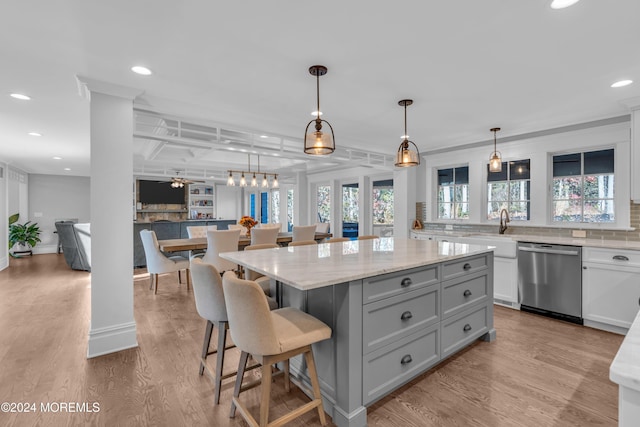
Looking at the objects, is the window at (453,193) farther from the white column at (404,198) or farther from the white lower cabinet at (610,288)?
the white lower cabinet at (610,288)

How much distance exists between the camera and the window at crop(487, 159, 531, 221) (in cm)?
457

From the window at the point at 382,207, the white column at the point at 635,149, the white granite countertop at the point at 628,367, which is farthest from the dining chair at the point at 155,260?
the white column at the point at 635,149

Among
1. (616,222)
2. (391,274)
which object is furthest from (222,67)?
(616,222)

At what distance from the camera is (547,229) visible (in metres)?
4.31

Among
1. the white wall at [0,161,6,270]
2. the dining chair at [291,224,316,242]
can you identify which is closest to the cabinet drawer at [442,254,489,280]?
the dining chair at [291,224,316,242]

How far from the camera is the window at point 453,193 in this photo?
5.30m

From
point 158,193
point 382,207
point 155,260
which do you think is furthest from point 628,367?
point 158,193

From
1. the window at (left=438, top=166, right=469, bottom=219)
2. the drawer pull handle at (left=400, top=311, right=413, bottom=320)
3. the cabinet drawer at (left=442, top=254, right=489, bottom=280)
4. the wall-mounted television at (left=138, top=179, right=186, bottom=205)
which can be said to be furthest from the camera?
the wall-mounted television at (left=138, top=179, right=186, bottom=205)

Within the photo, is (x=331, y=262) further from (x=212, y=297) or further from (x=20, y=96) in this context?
(x=20, y=96)

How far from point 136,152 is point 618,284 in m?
7.64

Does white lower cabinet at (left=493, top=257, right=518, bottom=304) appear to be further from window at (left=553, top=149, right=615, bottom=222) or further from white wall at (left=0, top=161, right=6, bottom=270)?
white wall at (left=0, top=161, right=6, bottom=270)

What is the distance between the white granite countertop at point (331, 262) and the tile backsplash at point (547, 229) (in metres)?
2.24

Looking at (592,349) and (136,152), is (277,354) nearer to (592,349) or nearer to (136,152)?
(592,349)

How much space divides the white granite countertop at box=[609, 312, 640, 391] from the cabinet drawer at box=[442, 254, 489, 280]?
1552mm
